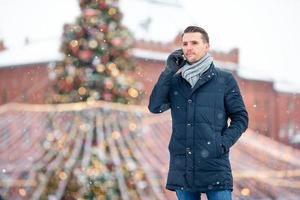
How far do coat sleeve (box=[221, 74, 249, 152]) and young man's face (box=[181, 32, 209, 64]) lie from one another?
0.14m

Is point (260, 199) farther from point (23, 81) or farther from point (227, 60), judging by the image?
point (23, 81)

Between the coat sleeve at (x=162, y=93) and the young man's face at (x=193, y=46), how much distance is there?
10cm

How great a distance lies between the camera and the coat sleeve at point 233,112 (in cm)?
193

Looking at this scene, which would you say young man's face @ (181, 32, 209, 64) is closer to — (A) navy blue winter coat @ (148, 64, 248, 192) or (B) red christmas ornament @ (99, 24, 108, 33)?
(A) navy blue winter coat @ (148, 64, 248, 192)

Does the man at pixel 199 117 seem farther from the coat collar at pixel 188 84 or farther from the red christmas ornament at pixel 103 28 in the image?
the red christmas ornament at pixel 103 28

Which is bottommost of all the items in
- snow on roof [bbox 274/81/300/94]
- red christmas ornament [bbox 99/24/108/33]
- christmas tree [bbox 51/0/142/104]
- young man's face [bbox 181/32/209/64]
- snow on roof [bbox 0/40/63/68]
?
snow on roof [bbox 274/81/300/94]

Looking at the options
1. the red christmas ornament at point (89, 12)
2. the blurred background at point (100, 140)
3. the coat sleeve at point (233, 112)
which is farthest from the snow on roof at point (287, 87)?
the coat sleeve at point (233, 112)

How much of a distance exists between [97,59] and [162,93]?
312 cm

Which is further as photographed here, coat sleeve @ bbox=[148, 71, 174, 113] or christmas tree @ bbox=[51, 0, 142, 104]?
christmas tree @ bbox=[51, 0, 142, 104]

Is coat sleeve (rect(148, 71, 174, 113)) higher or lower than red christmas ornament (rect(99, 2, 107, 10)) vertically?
higher

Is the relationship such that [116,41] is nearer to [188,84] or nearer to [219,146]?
[188,84]

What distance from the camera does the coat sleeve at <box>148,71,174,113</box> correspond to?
6.48 ft

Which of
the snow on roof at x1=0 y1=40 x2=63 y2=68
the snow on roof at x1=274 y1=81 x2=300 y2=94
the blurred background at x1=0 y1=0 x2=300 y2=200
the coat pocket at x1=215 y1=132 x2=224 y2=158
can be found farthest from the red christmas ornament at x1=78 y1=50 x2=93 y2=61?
the snow on roof at x1=0 y1=40 x2=63 y2=68

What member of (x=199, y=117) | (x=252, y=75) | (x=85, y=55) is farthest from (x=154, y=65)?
(x=199, y=117)
